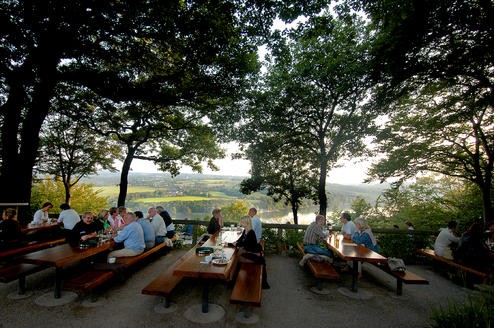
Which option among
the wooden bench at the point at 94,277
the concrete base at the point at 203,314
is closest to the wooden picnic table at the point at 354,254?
the concrete base at the point at 203,314

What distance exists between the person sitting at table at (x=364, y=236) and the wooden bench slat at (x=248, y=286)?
11.2 ft

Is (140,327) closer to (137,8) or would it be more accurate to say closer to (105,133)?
(137,8)

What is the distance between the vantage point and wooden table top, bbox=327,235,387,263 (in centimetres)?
483

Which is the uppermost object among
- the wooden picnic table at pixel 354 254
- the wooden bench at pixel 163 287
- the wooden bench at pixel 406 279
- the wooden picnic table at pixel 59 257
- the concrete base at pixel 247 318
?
the wooden picnic table at pixel 59 257

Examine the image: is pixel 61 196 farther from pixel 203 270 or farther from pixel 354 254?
pixel 354 254

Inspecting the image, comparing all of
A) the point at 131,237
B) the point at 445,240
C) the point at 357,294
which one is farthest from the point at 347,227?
the point at 131,237

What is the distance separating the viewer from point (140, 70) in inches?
386

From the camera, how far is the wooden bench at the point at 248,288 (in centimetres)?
344

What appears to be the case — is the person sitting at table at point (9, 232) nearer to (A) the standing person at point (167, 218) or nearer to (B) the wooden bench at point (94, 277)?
(B) the wooden bench at point (94, 277)

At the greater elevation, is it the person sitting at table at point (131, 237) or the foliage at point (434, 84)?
the foliage at point (434, 84)

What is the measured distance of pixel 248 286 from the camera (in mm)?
3932

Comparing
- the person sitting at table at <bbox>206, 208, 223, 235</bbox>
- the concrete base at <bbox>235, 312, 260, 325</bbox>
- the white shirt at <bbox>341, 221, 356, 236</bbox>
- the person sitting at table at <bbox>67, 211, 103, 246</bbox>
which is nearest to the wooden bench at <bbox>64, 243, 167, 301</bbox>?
the person sitting at table at <bbox>67, 211, 103, 246</bbox>

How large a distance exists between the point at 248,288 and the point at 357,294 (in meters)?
2.99

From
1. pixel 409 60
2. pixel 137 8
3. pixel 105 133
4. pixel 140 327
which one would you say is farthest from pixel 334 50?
pixel 105 133
